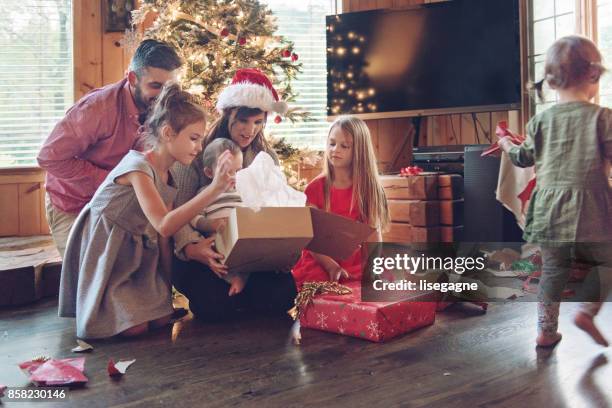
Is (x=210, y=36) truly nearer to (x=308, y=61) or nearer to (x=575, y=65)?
(x=308, y=61)

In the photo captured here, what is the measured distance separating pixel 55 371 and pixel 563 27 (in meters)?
3.07

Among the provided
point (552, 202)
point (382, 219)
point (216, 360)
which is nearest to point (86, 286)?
point (216, 360)

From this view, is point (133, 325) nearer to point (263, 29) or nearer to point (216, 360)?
point (216, 360)

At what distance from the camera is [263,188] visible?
1.75 m

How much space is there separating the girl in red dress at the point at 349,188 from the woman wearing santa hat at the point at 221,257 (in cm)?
19

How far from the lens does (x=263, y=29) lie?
304 cm

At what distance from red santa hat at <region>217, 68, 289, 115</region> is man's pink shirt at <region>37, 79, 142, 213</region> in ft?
1.16

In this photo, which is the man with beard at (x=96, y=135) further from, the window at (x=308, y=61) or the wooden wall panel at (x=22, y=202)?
the window at (x=308, y=61)

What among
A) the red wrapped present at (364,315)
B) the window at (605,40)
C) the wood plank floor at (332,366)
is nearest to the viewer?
the wood plank floor at (332,366)

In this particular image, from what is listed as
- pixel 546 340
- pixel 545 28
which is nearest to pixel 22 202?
pixel 546 340

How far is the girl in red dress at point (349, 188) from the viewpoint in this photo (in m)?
2.32

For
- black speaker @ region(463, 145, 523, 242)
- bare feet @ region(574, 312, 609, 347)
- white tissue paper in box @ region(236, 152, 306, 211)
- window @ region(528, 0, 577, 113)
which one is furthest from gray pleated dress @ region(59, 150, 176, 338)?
window @ region(528, 0, 577, 113)

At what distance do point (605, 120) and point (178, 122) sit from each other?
4.06 feet

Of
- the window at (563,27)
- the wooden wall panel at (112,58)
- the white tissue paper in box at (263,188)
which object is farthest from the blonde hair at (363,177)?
the wooden wall panel at (112,58)
